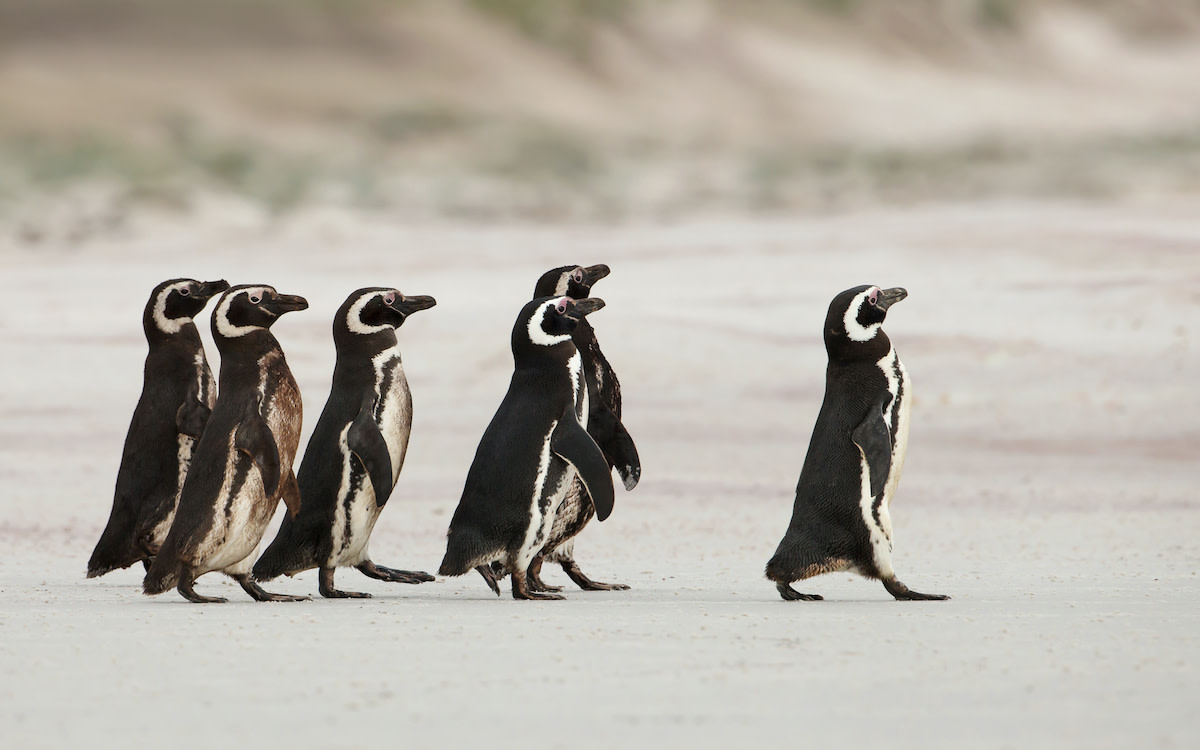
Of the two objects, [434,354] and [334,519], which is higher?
[434,354]

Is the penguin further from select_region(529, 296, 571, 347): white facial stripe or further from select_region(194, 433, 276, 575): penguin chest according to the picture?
select_region(194, 433, 276, 575): penguin chest

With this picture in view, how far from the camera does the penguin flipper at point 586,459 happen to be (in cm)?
678

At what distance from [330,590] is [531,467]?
1.02 m

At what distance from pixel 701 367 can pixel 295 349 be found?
216 inches

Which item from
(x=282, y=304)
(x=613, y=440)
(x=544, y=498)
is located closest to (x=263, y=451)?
(x=282, y=304)

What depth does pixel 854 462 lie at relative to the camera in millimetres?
6598

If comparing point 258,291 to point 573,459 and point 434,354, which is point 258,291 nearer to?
point 573,459

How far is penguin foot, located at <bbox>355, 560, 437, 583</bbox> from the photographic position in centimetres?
730

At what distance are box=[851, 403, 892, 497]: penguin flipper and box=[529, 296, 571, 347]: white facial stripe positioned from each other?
4.46 feet

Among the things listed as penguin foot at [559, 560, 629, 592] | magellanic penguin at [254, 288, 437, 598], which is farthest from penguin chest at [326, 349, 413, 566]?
penguin foot at [559, 560, 629, 592]

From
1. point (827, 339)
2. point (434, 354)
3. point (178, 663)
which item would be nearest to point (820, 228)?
point (434, 354)

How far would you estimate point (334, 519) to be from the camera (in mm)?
7066

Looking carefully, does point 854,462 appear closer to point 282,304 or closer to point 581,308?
point 581,308

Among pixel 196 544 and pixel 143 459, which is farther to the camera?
pixel 143 459
